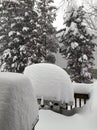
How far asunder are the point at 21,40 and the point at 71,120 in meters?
12.1

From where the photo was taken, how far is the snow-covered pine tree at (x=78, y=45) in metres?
15.4

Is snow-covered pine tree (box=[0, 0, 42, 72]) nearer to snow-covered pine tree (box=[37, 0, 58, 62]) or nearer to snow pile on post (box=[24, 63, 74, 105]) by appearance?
snow-covered pine tree (box=[37, 0, 58, 62])

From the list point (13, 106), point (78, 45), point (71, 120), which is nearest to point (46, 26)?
point (78, 45)

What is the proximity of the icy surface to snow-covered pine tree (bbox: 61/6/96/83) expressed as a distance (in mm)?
9872

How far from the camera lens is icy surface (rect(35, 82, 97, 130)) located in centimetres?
501

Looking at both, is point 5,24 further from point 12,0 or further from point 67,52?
point 67,52

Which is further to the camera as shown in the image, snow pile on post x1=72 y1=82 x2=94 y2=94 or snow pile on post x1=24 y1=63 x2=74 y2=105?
snow pile on post x1=72 y1=82 x2=94 y2=94

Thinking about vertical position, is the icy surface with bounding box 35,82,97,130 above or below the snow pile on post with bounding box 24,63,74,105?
below

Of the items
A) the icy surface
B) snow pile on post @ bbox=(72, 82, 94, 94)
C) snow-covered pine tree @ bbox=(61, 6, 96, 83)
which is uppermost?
snow-covered pine tree @ bbox=(61, 6, 96, 83)

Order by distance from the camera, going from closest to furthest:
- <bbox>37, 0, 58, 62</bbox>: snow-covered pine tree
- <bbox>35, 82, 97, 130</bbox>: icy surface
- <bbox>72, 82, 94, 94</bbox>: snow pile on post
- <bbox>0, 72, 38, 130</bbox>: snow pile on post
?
1. <bbox>0, 72, 38, 130</bbox>: snow pile on post
2. <bbox>35, 82, 97, 130</bbox>: icy surface
3. <bbox>72, 82, 94, 94</bbox>: snow pile on post
4. <bbox>37, 0, 58, 62</bbox>: snow-covered pine tree

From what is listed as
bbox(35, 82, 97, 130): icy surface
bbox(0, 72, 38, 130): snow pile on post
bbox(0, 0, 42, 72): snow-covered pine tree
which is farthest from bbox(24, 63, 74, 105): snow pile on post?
bbox(0, 0, 42, 72): snow-covered pine tree

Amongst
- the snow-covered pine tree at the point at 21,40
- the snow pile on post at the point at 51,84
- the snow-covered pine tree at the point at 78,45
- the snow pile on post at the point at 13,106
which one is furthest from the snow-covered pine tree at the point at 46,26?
the snow pile on post at the point at 13,106

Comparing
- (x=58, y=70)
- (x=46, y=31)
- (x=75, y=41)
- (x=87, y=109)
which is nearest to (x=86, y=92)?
(x=87, y=109)

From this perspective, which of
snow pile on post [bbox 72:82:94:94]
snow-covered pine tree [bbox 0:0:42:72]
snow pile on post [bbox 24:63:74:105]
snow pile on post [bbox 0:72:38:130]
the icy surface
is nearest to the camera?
snow pile on post [bbox 0:72:38:130]
